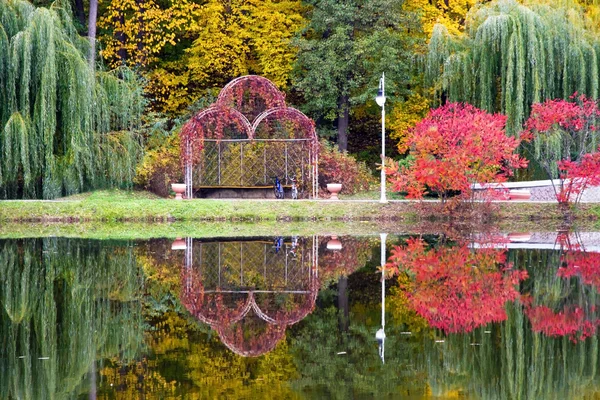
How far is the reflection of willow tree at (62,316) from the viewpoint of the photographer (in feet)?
29.1

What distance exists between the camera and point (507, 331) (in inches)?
418

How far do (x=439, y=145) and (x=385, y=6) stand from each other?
31.9ft

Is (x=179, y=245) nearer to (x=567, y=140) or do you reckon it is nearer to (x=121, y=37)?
(x=567, y=140)

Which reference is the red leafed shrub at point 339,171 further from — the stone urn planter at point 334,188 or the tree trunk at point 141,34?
the tree trunk at point 141,34

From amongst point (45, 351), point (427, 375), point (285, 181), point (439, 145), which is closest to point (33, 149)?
point (285, 181)

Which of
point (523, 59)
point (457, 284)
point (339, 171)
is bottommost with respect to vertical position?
point (457, 284)

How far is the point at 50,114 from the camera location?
26.3 m

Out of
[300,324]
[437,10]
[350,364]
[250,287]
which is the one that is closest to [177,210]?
[250,287]

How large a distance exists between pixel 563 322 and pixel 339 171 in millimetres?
20046

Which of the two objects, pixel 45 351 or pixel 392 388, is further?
pixel 45 351

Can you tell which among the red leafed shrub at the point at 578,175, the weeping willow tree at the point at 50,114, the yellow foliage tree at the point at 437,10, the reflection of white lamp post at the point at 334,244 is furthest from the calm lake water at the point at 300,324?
the yellow foliage tree at the point at 437,10

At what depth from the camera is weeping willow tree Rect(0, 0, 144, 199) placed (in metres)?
26.0

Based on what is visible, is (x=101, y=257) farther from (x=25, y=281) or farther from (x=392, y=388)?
(x=392, y=388)

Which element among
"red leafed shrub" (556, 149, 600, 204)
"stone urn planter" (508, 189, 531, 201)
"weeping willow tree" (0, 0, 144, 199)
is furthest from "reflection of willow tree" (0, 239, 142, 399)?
"stone urn planter" (508, 189, 531, 201)
